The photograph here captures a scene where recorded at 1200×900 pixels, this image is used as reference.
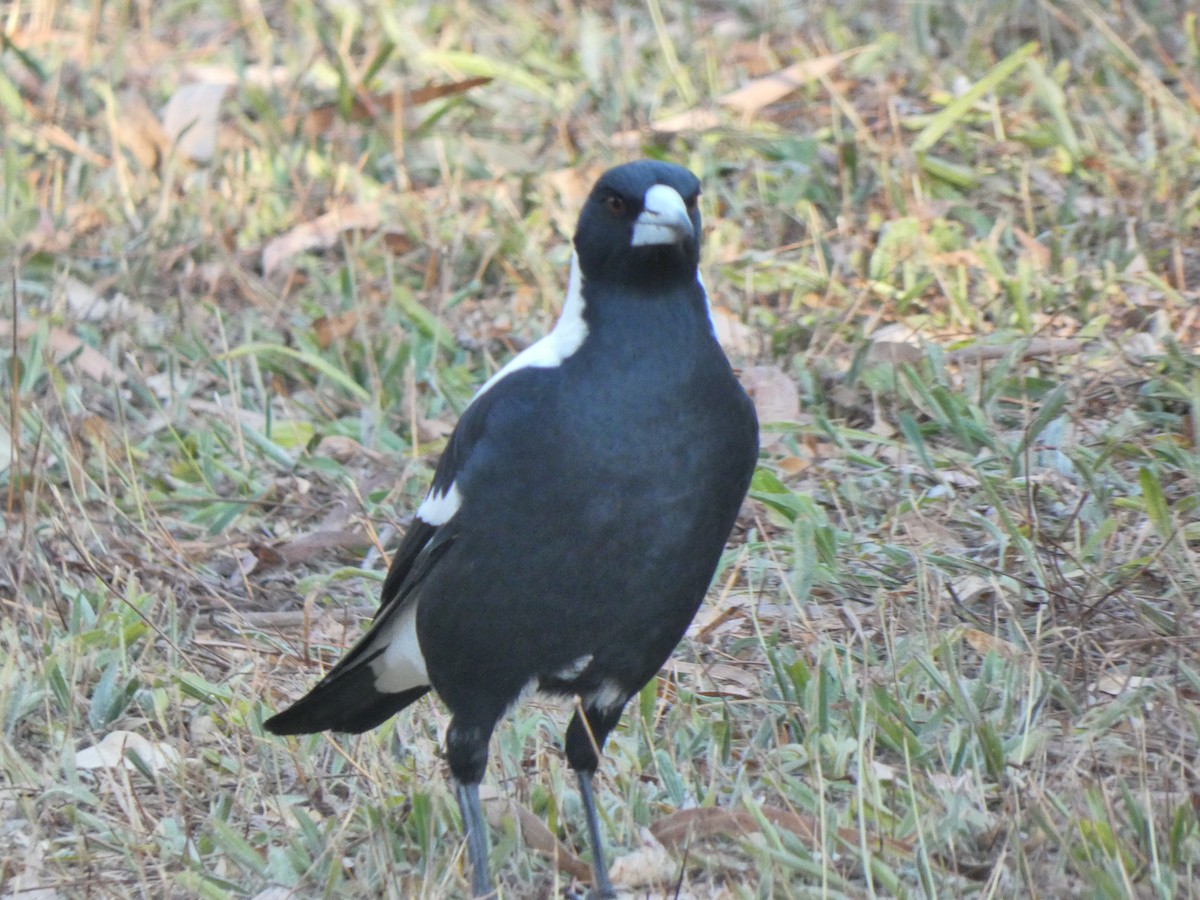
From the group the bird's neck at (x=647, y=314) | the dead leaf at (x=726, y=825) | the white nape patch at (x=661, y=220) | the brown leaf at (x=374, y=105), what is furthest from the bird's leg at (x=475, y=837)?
the brown leaf at (x=374, y=105)

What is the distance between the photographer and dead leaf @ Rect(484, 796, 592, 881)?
2564mm

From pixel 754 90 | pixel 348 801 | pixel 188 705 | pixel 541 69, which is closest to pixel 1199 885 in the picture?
pixel 348 801

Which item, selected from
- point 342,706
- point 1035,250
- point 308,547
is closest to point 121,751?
point 342,706

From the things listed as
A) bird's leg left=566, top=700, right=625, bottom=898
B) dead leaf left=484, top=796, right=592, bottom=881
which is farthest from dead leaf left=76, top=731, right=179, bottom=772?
bird's leg left=566, top=700, right=625, bottom=898

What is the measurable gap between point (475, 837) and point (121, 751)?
0.72 m

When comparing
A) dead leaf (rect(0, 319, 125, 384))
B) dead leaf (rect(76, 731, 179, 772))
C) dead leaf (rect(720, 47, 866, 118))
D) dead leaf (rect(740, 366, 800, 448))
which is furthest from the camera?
dead leaf (rect(720, 47, 866, 118))

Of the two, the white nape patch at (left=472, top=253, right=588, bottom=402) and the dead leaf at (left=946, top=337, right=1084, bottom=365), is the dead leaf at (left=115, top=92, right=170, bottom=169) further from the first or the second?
the white nape patch at (left=472, top=253, right=588, bottom=402)

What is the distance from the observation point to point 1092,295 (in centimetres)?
438

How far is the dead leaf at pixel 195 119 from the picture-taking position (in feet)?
19.1

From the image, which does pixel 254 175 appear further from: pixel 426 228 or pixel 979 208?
pixel 979 208

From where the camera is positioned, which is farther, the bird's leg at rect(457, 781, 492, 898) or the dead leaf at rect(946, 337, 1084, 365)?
the dead leaf at rect(946, 337, 1084, 365)

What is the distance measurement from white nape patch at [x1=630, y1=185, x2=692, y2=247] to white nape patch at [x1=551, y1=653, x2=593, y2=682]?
603mm

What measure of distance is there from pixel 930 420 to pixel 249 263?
2.31 m

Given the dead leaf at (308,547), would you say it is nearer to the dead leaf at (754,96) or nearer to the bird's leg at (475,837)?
the bird's leg at (475,837)
